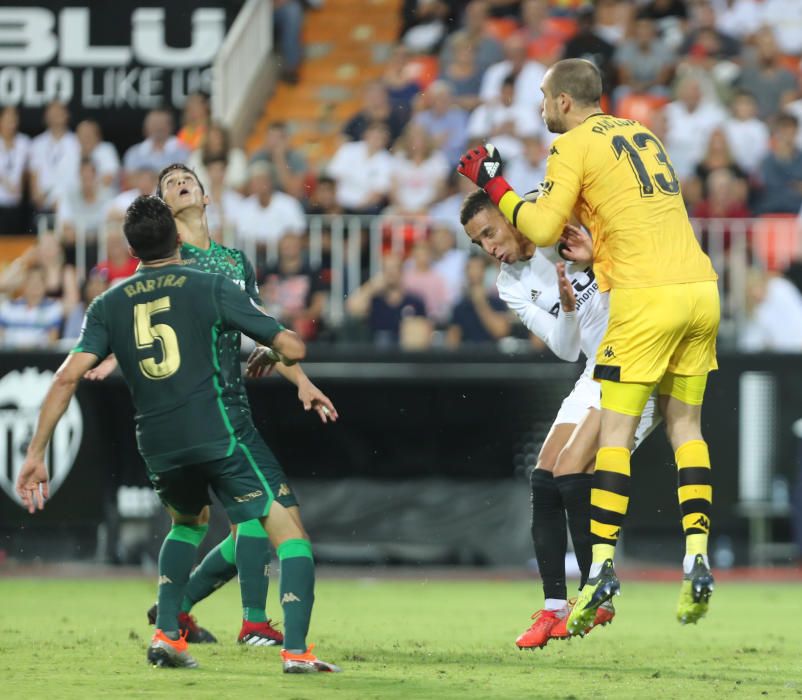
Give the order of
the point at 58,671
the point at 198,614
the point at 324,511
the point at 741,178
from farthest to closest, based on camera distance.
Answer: the point at 741,178 < the point at 324,511 < the point at 198,614 < the point at 58,671

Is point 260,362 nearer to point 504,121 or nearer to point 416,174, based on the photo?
point 416,174

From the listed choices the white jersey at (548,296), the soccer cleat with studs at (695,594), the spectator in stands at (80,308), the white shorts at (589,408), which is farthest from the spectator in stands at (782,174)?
the soccer cleat with studs at (695,594)

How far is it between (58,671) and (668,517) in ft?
23.3

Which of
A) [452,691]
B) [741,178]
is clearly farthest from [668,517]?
[452,691]

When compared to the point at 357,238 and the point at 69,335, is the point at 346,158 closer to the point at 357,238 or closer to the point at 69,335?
the point at 357,238

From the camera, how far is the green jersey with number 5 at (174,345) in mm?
6402

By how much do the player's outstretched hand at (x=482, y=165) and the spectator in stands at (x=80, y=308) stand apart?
6.41 m

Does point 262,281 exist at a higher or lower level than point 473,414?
higher

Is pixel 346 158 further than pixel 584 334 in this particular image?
Yes

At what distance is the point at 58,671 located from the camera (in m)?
6.64

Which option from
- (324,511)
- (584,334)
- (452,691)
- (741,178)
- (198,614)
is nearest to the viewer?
(452,691)

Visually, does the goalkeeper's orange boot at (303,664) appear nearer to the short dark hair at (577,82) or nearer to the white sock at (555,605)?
the white sock at (555,605)

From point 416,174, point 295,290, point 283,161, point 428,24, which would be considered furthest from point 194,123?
point 295,290

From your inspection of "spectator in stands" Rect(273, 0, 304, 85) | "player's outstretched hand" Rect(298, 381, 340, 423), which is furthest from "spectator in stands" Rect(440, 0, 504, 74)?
"player's outstretched hand" Rect(298, 381, 340, 423)
